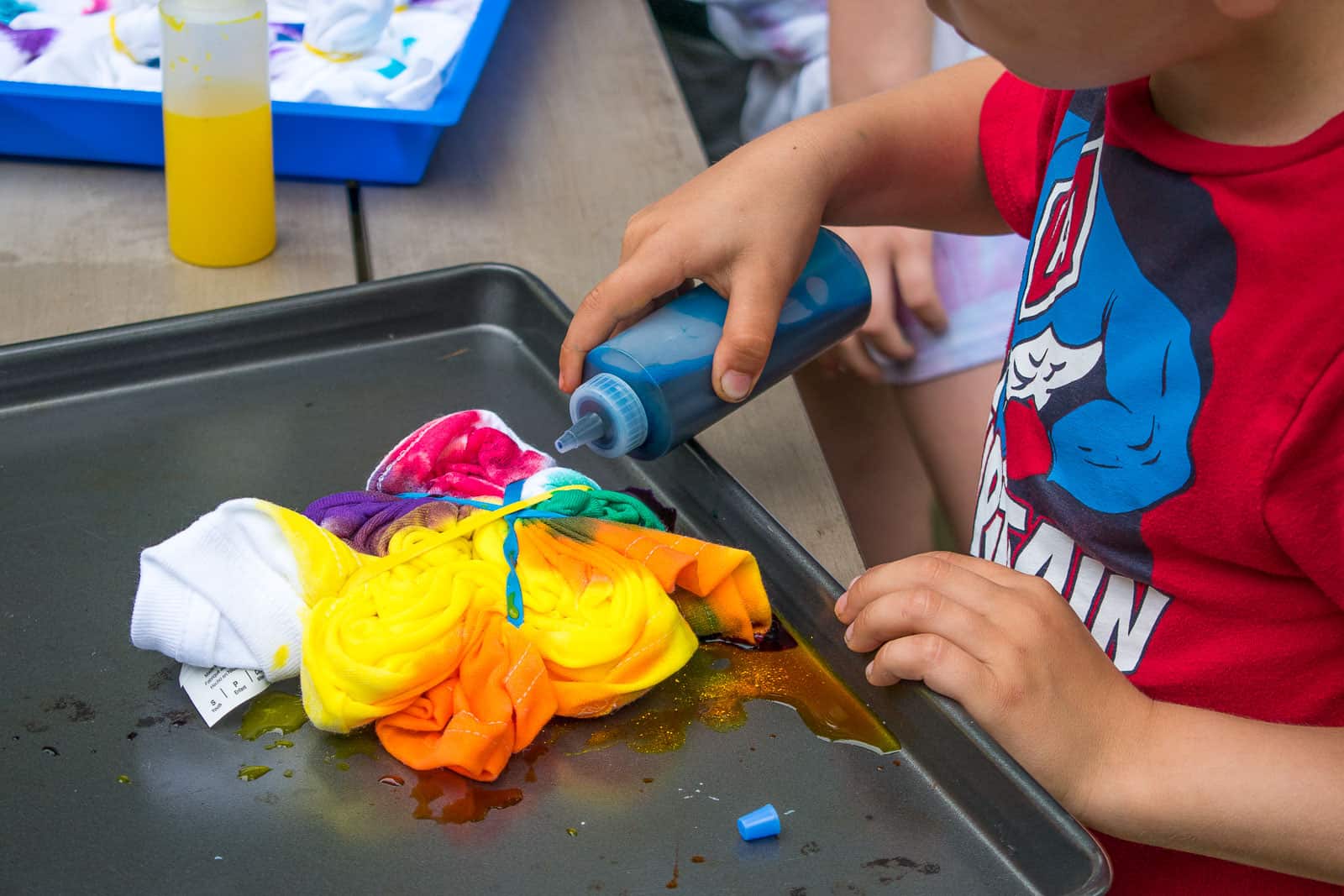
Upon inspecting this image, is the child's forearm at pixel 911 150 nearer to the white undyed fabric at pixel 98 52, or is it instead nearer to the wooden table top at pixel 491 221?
the wooden table top at pixel 491 221

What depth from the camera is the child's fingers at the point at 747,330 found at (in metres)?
0.77

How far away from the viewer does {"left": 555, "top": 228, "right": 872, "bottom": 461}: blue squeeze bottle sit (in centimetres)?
75

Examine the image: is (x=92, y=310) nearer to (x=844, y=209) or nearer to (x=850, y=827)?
(x=844, y=209)

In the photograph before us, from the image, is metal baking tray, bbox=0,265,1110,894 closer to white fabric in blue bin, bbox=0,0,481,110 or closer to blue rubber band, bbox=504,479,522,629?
blue rubber band, bbox=504,479,522,629

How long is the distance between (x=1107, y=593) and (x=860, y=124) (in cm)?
37

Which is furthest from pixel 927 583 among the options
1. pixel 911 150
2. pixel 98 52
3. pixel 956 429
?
pixel 98 52

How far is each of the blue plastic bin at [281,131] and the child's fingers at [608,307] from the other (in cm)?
36

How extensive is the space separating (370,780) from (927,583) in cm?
30

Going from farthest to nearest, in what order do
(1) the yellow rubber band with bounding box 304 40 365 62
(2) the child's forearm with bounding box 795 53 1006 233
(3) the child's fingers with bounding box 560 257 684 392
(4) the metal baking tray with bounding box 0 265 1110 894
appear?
(1) the yellow rubber band with bounding box 304 40 365 62 → (2) the child's forearm with bounding box 795 53 1006 233 → (3) the child's fingers with bounding box 560 257 684 392 → (4) the metal baking tray with bounding box 0 265 1110 894

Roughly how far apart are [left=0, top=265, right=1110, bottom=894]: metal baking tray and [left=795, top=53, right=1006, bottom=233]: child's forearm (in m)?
0.26

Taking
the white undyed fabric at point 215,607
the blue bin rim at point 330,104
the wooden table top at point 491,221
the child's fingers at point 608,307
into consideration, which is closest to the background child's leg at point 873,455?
the wooden table top at point 491,221

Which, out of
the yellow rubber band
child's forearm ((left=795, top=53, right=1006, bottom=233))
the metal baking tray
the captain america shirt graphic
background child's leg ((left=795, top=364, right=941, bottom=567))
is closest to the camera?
the metal baking tray

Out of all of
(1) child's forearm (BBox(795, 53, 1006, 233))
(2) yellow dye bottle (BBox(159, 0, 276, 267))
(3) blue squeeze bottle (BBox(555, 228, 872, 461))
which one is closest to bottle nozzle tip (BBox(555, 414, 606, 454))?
(3) blue squeeze bottle (BBox(555, 228, 872, 461))

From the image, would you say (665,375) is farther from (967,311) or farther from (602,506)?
(967,311)
